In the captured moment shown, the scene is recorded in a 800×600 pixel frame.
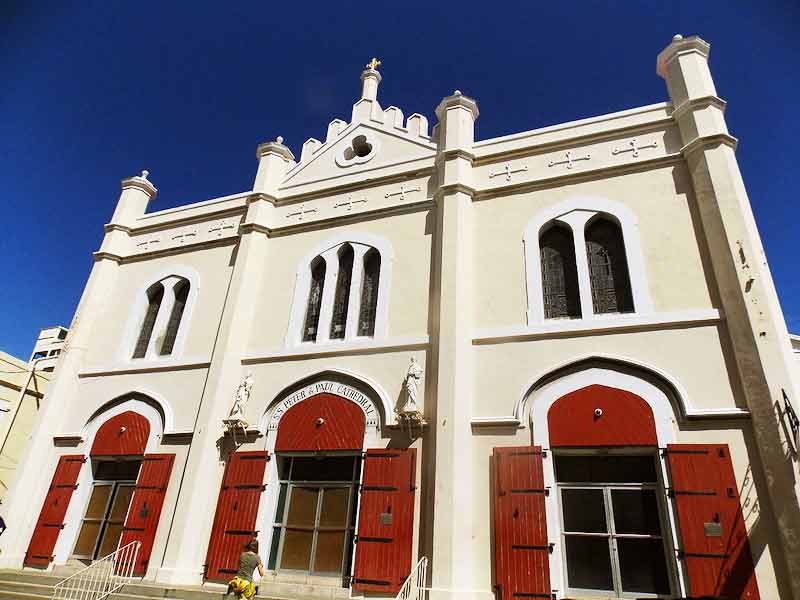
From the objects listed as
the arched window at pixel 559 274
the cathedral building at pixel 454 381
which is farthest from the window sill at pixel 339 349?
the arched window at pixel 559 274

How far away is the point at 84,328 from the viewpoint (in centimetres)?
1391

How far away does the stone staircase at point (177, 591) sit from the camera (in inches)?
347

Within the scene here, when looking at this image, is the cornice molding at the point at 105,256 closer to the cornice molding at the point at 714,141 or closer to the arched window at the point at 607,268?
the arched window at the point at 607,268

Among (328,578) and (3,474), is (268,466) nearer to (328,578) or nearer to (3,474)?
(328,578)

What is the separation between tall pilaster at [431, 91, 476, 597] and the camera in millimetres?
8375

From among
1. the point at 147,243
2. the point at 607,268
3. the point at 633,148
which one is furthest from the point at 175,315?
the point at 633,148

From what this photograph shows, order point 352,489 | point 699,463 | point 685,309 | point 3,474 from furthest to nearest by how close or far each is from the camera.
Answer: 1. point 3,474
2. point 352,489
3. point 685,309
4. point 699,463

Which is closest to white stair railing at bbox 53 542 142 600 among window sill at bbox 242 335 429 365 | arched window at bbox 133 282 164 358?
window sill at bbox 242 335 429 365

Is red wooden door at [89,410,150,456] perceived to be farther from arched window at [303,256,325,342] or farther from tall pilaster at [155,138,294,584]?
arched window at [303,256,325,342]

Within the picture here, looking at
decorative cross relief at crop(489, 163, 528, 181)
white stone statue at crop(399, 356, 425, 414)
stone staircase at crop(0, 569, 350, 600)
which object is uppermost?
decorative cross relief at crop(489, 163, 528, 181)

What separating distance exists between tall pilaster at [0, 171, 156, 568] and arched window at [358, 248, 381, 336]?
24.9ft

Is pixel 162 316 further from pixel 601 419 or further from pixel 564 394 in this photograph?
pixel 601 419

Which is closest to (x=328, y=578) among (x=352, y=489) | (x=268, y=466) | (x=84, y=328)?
(x=352, y=489)

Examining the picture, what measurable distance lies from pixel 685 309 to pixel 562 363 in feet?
7.43
